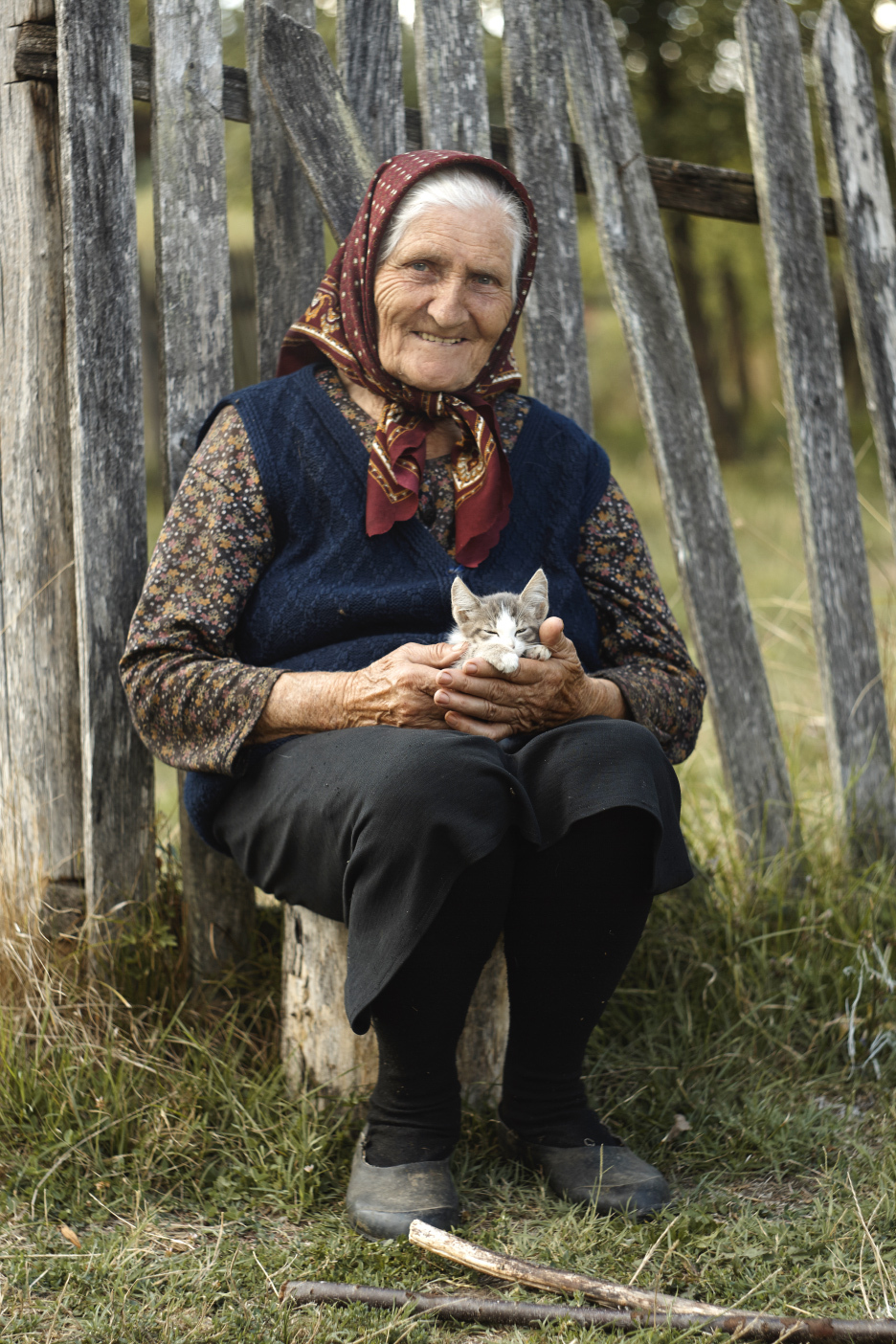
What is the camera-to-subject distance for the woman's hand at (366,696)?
2168mm

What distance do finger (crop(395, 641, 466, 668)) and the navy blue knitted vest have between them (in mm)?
191

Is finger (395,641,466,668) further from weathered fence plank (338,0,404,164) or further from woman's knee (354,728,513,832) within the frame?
weathered fence plank (338,0,404,164)

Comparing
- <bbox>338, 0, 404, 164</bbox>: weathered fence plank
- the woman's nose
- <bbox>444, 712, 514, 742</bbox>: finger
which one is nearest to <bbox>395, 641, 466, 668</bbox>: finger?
<bbox>444, 712, 514, 742</bbox>: finger

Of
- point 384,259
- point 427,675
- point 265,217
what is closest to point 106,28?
point 265,217

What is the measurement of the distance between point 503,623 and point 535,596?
111 mm

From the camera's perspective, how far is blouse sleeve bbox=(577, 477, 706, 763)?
8.30 feet

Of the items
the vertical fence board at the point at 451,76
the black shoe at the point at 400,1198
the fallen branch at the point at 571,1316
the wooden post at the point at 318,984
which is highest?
the vertical fence board at the point at 451,76

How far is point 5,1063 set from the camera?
2375 mm

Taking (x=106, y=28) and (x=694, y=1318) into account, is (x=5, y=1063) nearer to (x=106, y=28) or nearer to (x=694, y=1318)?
(x=694, y=1318)

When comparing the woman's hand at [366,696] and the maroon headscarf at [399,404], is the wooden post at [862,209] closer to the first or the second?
the maroon headscarf at [399,404]

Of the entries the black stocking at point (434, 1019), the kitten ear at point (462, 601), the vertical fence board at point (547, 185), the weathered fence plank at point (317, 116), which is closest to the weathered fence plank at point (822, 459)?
the vertical fence board at point (547, 185)

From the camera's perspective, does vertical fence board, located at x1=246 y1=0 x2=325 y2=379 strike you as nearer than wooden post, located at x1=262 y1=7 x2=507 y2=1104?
No

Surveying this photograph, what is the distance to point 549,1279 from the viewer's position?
188 centimetres

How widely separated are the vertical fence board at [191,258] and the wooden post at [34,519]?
0.24 metres
